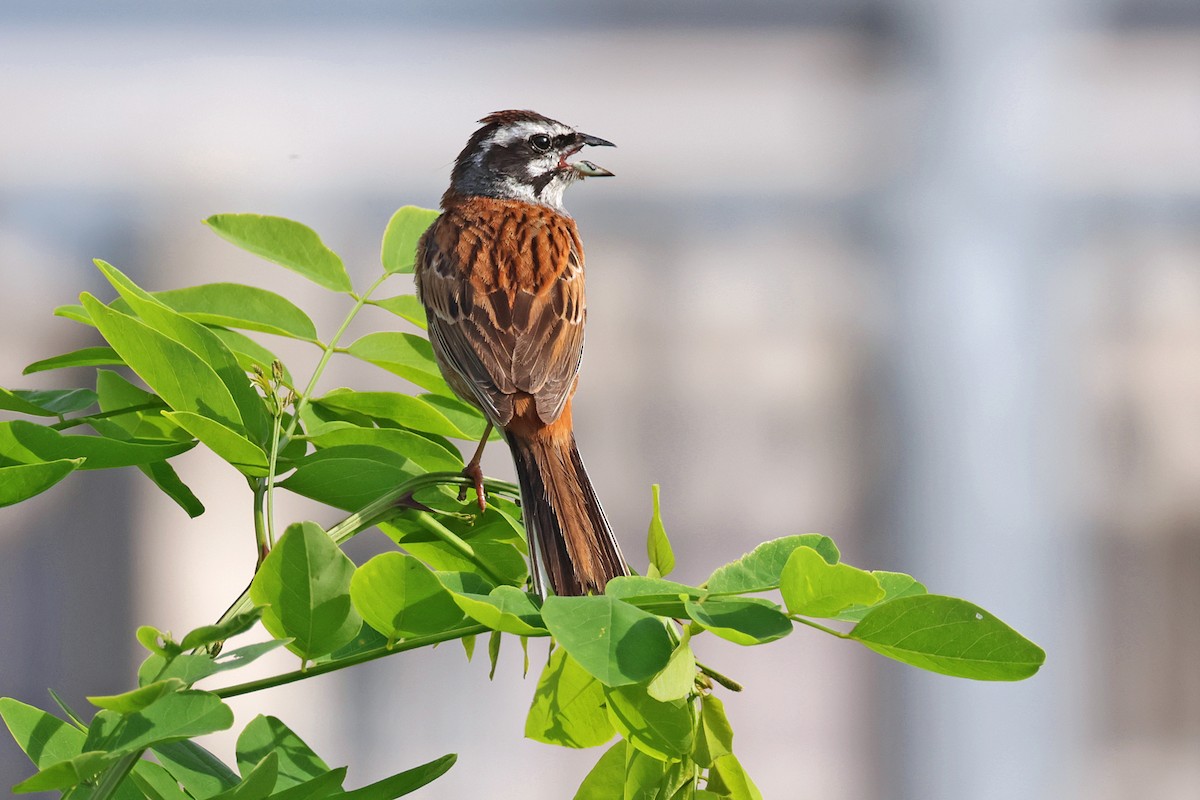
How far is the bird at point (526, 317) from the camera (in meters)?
0.51

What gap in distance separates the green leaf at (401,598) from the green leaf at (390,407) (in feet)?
0.59

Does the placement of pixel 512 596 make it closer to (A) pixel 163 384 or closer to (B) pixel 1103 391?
(A) pixel 163 384

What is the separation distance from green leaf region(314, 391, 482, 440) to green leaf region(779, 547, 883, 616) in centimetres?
24

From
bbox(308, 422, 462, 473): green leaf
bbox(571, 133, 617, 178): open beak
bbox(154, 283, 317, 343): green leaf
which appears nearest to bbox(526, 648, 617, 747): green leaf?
bbox(308, 422, 462, 473): green leaf

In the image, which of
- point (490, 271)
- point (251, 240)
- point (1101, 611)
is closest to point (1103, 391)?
point (1101, 611)

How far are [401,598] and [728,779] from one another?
0.13m

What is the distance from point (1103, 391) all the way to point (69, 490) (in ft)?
9.56

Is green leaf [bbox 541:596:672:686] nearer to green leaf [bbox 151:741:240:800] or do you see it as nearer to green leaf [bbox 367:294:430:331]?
green leaf [bbox 151:741:240:800]

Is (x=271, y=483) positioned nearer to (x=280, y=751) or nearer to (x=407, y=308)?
(x=280, y=751)

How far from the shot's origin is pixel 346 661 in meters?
0.36

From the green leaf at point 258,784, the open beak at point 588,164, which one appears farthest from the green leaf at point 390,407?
the open beak at point 588,164

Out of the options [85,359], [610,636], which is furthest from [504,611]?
[85,359]

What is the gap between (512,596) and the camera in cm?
34

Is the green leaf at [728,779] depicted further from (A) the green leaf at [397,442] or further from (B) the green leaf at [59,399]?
(B) the green leaf at [59,399]
